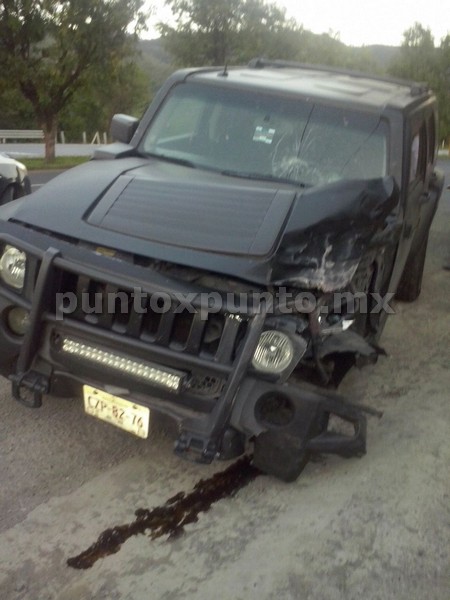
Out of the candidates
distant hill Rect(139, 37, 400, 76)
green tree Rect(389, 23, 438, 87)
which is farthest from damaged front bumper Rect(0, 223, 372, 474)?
Result: green tree Rect(389, 23, 438, 87)

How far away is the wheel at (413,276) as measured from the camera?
22.2ft

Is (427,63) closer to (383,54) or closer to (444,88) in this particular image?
(444,88)

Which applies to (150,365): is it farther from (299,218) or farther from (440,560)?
(440,560)

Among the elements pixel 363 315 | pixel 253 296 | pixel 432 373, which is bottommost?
pixel 432 373

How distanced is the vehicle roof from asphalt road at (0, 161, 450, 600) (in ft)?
7.08

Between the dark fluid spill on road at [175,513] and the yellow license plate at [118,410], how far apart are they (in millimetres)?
380

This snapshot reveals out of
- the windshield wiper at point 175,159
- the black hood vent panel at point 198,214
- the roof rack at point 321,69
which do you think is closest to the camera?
the black hood vent panel at point 198,214

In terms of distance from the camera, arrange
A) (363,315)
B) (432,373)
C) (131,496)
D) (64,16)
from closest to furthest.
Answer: (131,496) < (363,315) < (432,373) < (64,16)

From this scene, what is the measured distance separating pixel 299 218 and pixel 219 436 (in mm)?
1171

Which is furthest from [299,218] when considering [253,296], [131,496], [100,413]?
[131,496]

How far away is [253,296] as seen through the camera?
3.33 meters

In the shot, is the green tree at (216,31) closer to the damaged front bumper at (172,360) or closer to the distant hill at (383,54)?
the distant hill at (383,54)

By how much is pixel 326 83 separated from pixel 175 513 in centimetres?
346

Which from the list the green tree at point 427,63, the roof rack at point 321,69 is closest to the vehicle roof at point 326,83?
the roof rack at point 321,69
